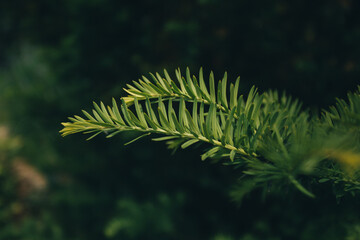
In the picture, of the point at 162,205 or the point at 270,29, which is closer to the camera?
the point at 270,29

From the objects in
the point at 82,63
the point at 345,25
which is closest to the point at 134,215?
the point at 82,63

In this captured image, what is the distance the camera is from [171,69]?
1.02 metres

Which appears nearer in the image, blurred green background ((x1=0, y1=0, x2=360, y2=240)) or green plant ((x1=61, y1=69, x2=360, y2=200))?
green plant ((x1=61, y1=69, x2=360, y2=200))

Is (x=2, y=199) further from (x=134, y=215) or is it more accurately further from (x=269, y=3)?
(x=269, y=3)

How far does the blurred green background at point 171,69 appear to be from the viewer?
2.89ft

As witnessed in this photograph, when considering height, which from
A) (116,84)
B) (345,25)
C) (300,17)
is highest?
(116,84)

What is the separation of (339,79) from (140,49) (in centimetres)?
74

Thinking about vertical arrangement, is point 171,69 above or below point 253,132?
above

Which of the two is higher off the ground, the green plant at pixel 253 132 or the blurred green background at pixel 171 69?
the blurred green background at pixel 171 69

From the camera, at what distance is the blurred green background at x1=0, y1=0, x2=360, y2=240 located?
882 millimetres

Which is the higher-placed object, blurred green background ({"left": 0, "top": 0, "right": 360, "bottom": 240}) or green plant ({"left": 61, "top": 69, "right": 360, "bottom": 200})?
blurred green background ({"left": 0, "top": 0, "right": 360, "bottom": 240})

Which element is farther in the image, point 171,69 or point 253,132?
point 171,69

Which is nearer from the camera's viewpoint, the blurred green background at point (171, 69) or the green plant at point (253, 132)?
the green plant at point (253, 132)

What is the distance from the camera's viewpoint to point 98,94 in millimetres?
1175
